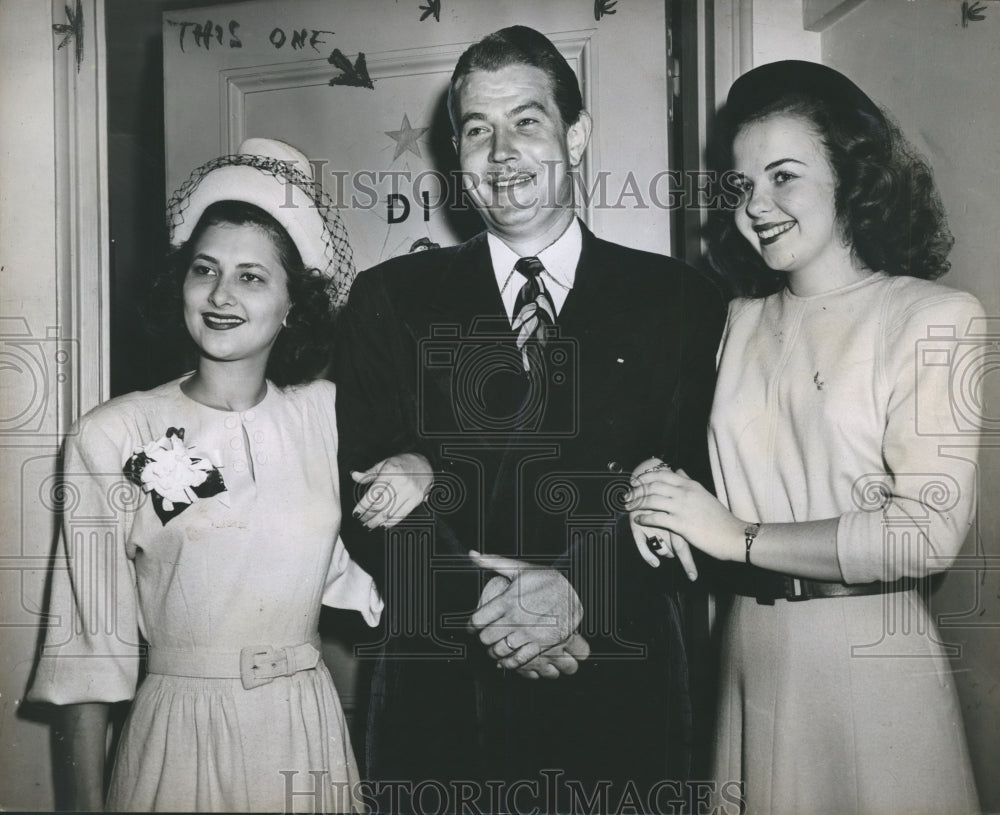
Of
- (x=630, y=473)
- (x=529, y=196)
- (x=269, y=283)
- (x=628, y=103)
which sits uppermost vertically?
(x=628, y=103)

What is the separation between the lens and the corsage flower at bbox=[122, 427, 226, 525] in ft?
5.03

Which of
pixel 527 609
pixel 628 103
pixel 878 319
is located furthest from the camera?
pixel 628 103

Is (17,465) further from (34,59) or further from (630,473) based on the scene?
(630,473)

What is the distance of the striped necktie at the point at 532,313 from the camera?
5.20ft

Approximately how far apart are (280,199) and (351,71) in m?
0.30

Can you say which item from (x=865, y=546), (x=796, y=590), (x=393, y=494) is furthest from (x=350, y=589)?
(x=865, y=546)

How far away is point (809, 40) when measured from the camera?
1646 mm

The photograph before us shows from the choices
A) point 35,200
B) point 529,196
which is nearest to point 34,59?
point 35,200

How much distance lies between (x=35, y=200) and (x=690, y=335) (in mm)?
1214

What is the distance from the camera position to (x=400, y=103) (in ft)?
5.52

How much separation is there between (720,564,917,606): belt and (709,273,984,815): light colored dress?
1 cm
